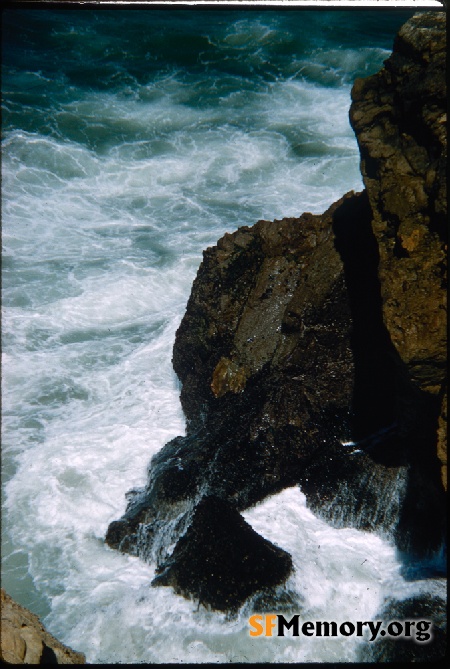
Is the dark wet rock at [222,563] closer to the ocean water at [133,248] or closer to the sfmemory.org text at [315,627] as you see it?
the ocean water at [133,248]

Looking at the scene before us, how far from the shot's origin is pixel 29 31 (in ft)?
78.1

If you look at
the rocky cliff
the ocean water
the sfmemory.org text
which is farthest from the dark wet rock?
the sfmemory.org text

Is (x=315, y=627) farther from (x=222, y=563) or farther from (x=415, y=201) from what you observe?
(x=415, y=201)

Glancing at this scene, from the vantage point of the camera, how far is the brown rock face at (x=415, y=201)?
18.1 ft

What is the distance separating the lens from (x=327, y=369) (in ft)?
25.9

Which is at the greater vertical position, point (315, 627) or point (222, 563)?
point (222, 563)

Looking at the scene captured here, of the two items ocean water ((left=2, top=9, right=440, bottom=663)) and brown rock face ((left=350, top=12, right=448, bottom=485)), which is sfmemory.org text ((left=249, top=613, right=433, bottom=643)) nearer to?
ocean water ((left=2, top=9, right=440, bottom=663))

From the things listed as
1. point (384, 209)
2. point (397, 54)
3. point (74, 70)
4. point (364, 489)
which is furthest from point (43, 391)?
point (74, 70)

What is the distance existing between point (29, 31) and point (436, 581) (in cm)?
2757

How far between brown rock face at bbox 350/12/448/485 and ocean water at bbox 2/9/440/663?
10.7 ft

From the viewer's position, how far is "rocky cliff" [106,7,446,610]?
18.9 feet

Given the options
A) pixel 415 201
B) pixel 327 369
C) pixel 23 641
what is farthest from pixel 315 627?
pixel 415 201

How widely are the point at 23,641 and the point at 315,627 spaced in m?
3.85

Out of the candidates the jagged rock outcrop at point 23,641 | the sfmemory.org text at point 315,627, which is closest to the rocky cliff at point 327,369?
the sfmemory.org text at point 315,627
